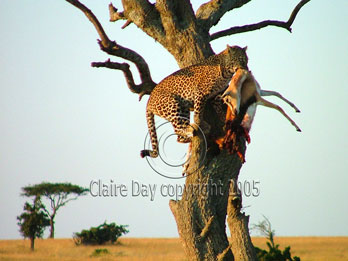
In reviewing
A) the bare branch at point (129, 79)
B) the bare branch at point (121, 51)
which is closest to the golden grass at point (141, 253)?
the bare branch at point (129, 79)

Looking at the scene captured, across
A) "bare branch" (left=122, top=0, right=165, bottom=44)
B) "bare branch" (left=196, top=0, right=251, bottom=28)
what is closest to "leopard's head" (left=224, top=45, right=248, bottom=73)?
"bare branch" (left=196, top=0, right=251, bottom=28)

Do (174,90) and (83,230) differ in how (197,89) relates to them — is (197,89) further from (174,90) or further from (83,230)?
(83,230)

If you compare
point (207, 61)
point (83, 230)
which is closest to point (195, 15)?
point (207, 61)

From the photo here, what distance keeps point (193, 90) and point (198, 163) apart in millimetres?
891

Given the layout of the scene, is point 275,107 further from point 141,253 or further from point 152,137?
point 141,253

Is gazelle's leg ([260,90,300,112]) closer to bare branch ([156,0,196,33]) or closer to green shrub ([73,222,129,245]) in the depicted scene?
bare branch ([156,0,196,33])

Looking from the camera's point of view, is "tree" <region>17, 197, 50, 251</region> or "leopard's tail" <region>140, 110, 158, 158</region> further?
"tree" <region>17, 197, 50, 251</region>

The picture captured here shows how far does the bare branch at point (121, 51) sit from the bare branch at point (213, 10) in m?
1.07

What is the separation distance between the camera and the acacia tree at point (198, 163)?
6473mm

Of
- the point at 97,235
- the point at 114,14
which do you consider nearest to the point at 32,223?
the point at 97,235

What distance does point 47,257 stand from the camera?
57.3ft

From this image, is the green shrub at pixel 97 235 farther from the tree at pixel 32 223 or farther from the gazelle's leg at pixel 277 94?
the gazelle's leg at pixel 277 94

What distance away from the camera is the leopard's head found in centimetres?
654

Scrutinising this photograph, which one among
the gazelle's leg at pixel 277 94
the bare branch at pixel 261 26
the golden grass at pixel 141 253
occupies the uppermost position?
the bare branch at pixel 261 26
